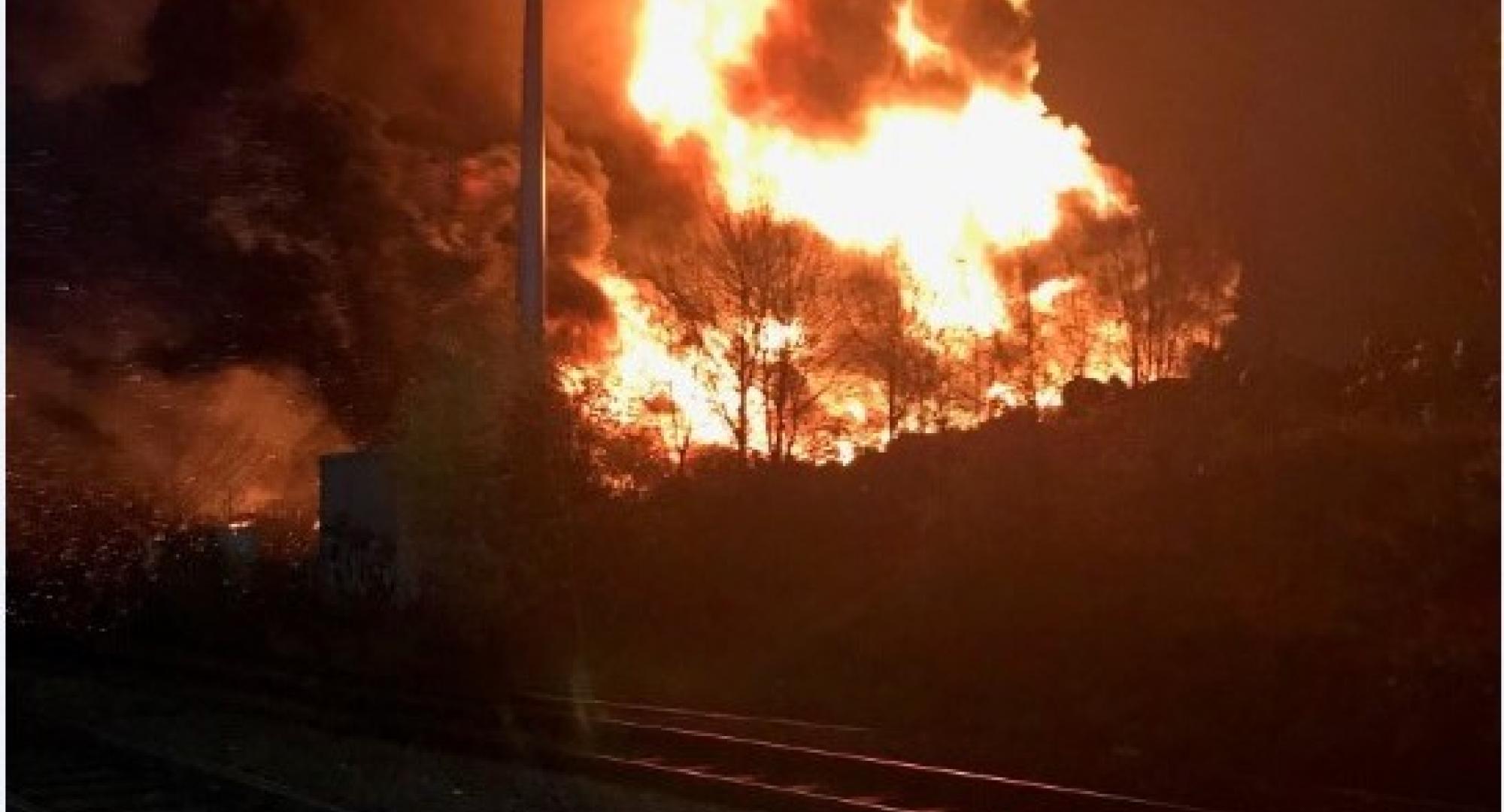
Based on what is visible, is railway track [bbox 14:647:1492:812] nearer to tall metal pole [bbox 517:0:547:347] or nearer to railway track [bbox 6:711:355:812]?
railway track [bbox 6:711:355:812]

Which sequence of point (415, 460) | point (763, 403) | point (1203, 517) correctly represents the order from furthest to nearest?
point (763, 403), point (415, 460), point (1203, 517)

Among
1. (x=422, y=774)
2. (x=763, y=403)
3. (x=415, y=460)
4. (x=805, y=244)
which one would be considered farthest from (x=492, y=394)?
(x=422, y=774)

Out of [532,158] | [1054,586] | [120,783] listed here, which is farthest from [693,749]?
[532,158]

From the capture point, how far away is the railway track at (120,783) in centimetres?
1238

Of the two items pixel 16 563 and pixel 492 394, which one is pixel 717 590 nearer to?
pixel 492 394

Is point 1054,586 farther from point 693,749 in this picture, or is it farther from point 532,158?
point 532,158

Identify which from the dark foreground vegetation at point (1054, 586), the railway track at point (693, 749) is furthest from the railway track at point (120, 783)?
the dark foreground vegetation at point (1054, 586)

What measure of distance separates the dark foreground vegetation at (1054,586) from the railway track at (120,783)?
670 cm

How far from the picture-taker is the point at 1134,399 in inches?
1120

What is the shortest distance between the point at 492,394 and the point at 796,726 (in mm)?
12009

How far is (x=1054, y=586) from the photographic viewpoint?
21.4 metres

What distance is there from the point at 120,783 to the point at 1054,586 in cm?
1291

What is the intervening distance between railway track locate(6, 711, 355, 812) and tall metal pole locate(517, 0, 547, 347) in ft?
64.1

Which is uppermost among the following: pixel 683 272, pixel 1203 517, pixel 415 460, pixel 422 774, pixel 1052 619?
pixel 683 272
